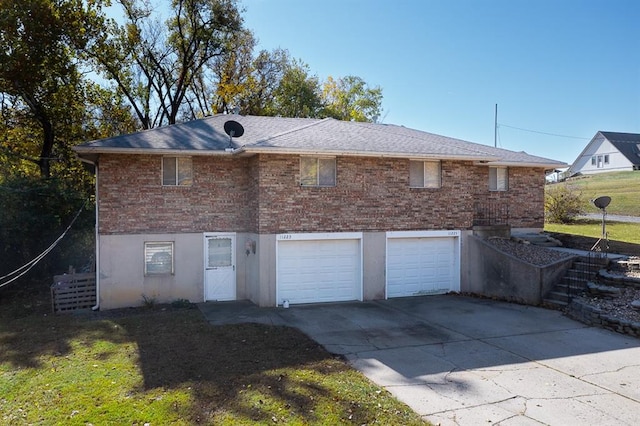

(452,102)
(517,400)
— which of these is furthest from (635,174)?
(517,400)

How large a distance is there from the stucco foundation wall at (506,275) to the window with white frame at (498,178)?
11.3 ft

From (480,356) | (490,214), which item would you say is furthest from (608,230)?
(480,356)

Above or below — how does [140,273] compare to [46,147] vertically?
below

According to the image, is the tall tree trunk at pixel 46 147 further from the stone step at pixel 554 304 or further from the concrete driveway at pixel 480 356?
the stone step at pixel 554 304

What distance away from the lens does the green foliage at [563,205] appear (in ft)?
80.2

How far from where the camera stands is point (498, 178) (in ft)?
54.7

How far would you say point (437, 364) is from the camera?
767 cm

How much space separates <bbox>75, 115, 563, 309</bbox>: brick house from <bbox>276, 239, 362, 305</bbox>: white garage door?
0.09 feet

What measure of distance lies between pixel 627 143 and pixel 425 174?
148ft

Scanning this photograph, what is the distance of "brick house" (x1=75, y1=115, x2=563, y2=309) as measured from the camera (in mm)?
12305

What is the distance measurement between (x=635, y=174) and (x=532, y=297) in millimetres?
36207

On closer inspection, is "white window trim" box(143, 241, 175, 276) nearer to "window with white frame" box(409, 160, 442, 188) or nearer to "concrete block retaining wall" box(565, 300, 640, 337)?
"window with white frame" box(409, 160, 442, 188)

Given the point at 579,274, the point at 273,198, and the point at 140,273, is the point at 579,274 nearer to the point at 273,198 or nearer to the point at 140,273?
the point at 273,198

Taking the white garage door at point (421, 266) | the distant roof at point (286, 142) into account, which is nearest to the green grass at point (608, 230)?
the distant roof at point (286, 142)
